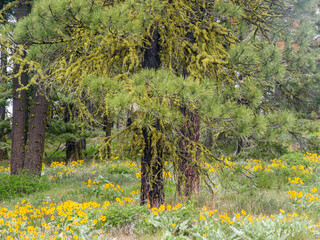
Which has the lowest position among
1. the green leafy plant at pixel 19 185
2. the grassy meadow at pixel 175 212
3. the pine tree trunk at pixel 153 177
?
the green leafy plant at pixel 19 185

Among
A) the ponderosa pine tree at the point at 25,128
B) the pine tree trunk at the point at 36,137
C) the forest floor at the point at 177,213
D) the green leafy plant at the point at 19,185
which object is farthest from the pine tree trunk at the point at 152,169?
the pine tree trunk at the point at 36,137

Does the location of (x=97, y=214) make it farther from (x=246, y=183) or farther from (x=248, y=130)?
(x=246, y=183)

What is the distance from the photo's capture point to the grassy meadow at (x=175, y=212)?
4000mm

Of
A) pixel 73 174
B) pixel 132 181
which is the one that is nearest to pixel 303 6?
pixel 132 181

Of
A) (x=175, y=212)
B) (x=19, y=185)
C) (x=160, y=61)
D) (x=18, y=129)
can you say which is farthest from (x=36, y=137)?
(x=175, y=212)

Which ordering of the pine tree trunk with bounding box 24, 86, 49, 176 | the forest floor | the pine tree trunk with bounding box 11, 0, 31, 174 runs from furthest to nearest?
1. the pine tree trunk with bounding box 11, 0, 31, 174
2. the pine tree trunk with bounding box 24, 86, 49, 176
3. the forest floor

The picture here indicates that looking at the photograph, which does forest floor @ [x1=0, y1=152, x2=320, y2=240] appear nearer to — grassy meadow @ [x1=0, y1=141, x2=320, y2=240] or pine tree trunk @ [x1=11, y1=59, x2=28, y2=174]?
grassy meadow @ [x1=0, y1=141, x2=320, y2=240]

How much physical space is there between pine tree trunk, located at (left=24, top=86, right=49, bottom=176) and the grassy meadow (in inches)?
21.6

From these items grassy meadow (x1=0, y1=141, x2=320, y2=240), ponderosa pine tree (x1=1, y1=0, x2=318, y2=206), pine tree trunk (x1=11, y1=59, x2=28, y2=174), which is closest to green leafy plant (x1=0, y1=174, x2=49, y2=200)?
grassy meadow (x1=0, y1=141, x2=320, y2=240)

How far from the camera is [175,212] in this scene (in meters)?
4.33

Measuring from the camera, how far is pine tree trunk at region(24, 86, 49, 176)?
28.5 ft

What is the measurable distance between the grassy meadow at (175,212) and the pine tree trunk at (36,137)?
0.55m

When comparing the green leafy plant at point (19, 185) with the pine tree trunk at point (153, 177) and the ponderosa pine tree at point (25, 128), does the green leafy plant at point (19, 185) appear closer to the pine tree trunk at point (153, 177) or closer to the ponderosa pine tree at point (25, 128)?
the ponderosa pine tree at point (25, 128)

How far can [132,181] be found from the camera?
8.59m
